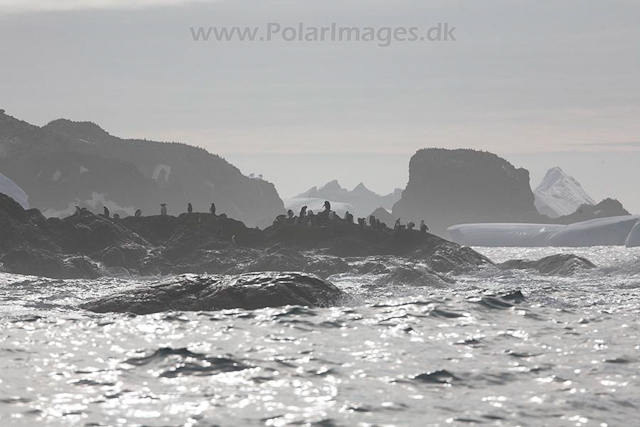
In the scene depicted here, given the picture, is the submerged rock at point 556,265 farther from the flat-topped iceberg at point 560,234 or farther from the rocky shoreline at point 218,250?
the flat-topped iceberg at point 560,234

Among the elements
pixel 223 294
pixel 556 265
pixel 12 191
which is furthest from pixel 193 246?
pixel 12 191

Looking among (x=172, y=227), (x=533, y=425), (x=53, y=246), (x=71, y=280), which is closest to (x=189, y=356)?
(x=533, y=425)

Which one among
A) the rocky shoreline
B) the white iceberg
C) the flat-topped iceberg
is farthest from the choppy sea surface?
the white iceberg

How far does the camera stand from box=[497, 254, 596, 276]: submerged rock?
52906mm

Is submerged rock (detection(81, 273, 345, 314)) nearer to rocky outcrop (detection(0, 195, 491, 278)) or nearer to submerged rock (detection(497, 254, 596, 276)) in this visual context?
rocky outcrop (detection(0, 195, 491, 278))

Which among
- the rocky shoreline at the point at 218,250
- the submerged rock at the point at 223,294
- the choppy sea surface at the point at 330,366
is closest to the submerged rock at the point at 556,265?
the rocky shoreline at the point at 218,250

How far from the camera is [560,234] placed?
433 feet

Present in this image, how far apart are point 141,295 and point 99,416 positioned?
1379 centimetres

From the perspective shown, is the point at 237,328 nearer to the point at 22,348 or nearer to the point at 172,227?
the point at 22,348

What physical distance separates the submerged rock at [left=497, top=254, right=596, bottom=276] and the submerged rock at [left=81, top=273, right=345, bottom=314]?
31440 mm

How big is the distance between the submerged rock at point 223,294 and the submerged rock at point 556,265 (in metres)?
31.4

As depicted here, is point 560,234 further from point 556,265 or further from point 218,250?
point 218,250

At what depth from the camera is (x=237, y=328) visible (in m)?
19.1

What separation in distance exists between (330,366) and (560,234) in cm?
12335
